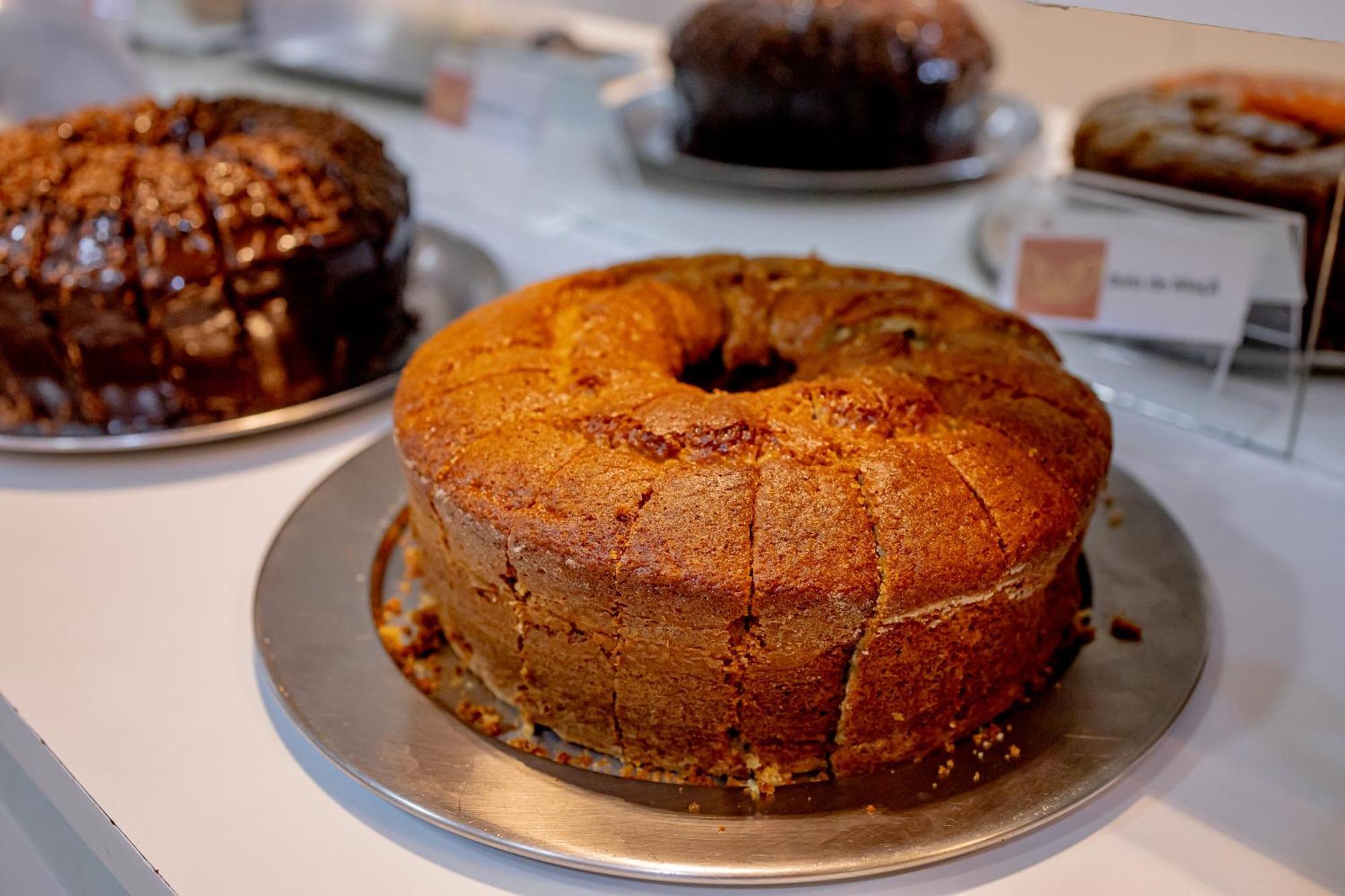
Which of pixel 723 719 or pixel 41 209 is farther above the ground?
pixel 41 209

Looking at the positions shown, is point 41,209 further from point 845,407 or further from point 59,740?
point 845,407

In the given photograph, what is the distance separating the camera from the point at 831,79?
2898mm

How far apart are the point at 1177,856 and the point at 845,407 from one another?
2.20 ft

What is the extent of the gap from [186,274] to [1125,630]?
65.8 inches

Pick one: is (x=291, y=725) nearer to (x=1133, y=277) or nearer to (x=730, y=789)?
(x=730, y=789)

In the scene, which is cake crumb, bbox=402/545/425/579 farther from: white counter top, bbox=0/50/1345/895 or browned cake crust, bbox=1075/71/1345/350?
browned cake crust, bbox=1075/71/1345/350

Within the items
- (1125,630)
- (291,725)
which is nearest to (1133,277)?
(1125,630)

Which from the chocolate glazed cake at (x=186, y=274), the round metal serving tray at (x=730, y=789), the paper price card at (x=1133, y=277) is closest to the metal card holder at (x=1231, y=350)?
the paper price card at (x=1133, y=277)

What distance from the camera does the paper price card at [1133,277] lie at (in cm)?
206

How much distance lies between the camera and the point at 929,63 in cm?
292

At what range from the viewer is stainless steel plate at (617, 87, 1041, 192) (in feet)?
9.85

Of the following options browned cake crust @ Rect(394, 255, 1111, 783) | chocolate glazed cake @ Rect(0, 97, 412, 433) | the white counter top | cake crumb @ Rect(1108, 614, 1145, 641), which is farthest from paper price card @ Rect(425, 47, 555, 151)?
cake crumb @ Rect(1108, 614, 1145, 641)

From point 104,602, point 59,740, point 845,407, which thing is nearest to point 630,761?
point 845,407

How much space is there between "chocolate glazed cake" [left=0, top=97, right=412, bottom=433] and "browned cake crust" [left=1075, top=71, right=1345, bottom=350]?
1.59 metres
